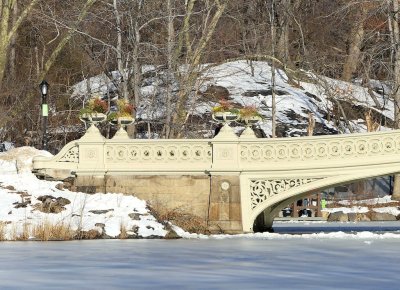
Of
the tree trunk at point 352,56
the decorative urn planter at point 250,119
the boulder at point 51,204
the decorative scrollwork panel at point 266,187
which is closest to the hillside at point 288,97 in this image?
the tree trunk at point 352,56

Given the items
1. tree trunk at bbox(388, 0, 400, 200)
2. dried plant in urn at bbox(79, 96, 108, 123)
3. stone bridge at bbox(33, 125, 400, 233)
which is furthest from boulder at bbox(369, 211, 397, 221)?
dried plant in urn at bbox(79, 96, 108, 123)

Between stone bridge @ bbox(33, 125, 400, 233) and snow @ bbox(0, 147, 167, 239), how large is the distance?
2.02ft

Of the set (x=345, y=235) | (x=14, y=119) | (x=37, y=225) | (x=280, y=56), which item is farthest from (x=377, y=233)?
(x=280, y=56)

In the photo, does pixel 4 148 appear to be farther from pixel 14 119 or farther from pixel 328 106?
pixel 328 106

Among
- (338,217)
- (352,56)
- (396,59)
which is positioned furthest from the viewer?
(352,56)

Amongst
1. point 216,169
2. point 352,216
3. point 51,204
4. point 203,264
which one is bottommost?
point 203,264

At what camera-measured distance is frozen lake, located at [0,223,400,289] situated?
713 inches

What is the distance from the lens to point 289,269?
2041cm

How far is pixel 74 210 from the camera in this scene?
30.1m

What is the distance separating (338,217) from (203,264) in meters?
23.3

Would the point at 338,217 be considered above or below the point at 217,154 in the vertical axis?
below

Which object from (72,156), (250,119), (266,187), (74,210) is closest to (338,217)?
(250,119)

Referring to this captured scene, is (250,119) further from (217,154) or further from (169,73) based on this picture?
(169,73)

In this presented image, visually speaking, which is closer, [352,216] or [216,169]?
[216,169]
